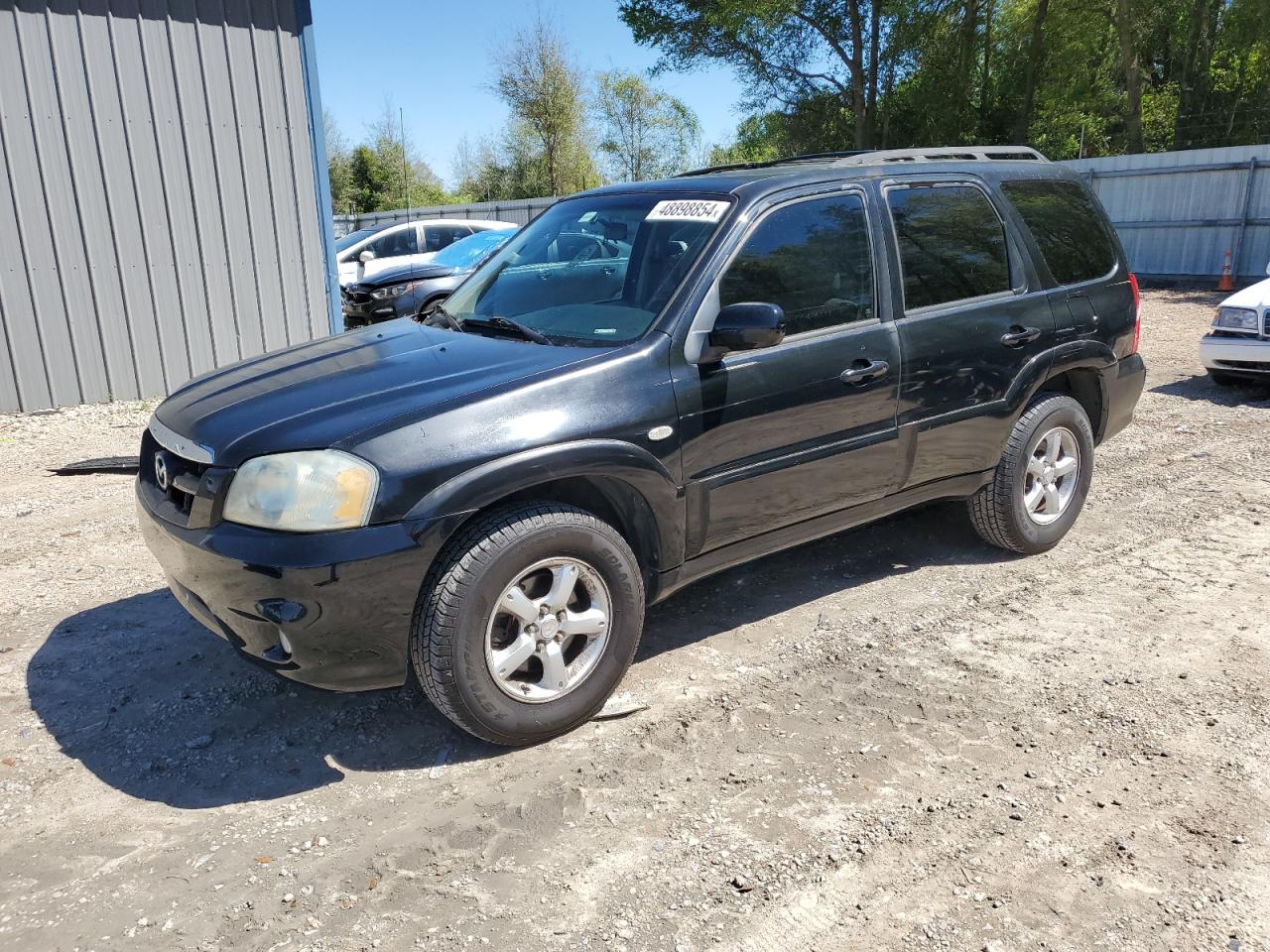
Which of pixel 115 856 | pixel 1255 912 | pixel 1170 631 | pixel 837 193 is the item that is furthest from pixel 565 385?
pixel 1170 631

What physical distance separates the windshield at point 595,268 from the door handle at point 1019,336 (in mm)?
1589

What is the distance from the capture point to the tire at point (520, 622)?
309 centimetres

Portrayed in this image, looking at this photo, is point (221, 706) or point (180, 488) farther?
point (221, 706)

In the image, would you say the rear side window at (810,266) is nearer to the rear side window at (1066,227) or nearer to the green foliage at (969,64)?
the rear side window at (1066,227)

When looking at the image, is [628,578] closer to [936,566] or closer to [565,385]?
[565,385]

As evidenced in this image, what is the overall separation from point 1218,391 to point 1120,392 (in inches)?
180

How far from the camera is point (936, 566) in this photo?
4.99m

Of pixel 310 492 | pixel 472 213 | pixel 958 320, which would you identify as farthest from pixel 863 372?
pixel 472 213

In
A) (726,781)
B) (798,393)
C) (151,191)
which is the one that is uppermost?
(151,191)

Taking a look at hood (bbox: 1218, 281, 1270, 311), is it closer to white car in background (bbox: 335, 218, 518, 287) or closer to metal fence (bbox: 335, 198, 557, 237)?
white car in background (bbox: 335, 218, 518, 287)

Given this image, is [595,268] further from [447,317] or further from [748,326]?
[748,326]

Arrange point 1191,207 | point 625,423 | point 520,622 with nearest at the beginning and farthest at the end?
point 520,622 < point 625,423 < point 1191,207

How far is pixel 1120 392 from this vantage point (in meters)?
5.27

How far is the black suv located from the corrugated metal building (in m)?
5.94
